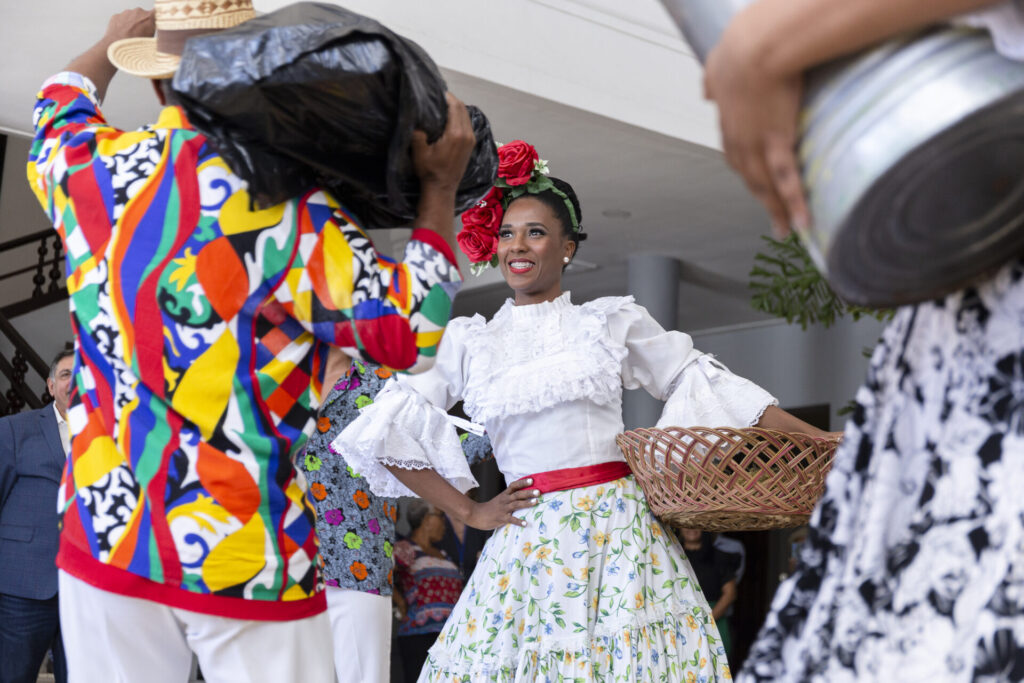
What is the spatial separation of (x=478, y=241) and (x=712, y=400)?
801mm

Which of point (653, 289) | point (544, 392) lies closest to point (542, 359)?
point (544, 392)

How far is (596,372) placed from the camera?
2818mm

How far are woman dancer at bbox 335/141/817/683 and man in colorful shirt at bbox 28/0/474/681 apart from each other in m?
1.15

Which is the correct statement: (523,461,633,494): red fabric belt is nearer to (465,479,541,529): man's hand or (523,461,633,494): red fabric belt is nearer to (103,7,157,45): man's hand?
(465,479,541,529): man's hand

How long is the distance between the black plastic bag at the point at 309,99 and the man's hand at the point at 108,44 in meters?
0.38

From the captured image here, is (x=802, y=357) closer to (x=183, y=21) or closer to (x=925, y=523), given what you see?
(x=183, y=21)

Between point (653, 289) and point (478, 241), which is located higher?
point (653, 289)

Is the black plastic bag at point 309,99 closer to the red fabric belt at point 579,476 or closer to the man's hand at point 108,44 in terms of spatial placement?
the man's hand at point 108,44

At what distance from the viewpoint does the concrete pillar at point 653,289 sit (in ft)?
28.6

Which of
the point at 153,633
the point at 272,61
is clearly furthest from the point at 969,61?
the point at 153,633

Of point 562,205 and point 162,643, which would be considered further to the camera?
point 562,205

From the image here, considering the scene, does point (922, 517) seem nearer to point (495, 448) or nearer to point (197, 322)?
point (197, 322)

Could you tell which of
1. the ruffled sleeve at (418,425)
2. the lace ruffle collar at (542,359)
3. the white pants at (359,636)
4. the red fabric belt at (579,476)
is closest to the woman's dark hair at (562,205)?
the lace ruffle collar at (542,359)

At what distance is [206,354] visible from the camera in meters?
1.50
